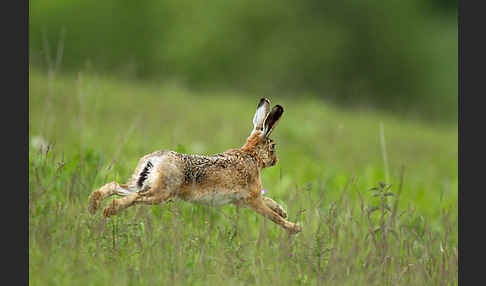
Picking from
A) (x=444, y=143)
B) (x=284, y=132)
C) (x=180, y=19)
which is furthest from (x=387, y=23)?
(x=284, y=132)

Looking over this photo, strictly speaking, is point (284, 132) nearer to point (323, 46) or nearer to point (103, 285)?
point (103, 285)

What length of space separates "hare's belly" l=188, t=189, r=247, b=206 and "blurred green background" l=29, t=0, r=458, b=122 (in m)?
19.5

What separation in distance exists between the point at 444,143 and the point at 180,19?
1364 cm

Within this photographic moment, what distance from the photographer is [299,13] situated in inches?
1039

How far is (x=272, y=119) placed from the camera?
536 centimetres

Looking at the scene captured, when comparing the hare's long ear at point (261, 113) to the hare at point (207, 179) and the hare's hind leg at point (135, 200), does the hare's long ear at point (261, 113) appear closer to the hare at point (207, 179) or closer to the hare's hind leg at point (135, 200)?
the hare at point (207, 179)

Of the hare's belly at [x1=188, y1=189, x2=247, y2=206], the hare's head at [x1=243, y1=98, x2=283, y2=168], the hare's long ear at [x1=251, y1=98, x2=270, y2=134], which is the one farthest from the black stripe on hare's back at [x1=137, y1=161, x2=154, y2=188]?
the hare's long ear at [x1=251, y1=98, x2=270, y2=134]

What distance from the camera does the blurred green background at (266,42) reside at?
2577 cm

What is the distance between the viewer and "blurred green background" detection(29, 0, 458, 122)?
25.8m

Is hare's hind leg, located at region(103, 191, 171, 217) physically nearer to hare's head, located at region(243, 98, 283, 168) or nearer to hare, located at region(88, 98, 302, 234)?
hare, located at region(88, 98, 302, 234)

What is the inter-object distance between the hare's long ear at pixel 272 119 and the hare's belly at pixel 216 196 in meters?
0.65

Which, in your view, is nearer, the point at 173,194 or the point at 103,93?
the point at 173,194

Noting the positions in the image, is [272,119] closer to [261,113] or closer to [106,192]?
[261,113]

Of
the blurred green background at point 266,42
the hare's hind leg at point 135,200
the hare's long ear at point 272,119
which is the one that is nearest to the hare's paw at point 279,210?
the hare's long ear at point 272,119
